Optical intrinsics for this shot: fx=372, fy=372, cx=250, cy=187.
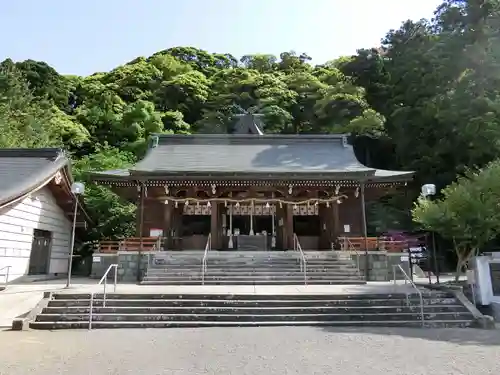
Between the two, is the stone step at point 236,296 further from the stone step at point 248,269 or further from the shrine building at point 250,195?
the shrine building at point 250,195

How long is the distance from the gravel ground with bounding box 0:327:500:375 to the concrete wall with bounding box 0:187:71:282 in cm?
696

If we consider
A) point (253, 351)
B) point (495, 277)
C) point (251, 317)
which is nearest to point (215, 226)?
point (251, 317)

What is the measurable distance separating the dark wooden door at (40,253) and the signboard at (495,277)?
1542 cm

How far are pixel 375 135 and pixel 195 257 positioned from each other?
21.7 meters

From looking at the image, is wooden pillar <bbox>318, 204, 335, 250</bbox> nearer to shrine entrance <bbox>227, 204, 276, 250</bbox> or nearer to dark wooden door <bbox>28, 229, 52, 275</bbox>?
shrine entrance <bbox>227, 204, 276, 250</bbox>

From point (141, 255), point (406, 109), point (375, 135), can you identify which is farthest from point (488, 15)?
point (141, 255)

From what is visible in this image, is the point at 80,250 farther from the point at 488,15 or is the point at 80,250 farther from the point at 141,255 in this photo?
the point at 488,15

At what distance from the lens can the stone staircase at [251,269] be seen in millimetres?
12305

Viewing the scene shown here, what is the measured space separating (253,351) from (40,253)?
12991 mm

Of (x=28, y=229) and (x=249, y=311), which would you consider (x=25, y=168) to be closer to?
(x=28, y=229)

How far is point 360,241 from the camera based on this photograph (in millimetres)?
15570

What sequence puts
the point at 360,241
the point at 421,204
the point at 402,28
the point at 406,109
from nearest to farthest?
1. the point at 421,204
2. the point at 360,241
3. the point at 406,109
4. the point at 402,28

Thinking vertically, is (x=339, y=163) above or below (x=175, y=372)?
above

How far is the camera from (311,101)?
41.5m
